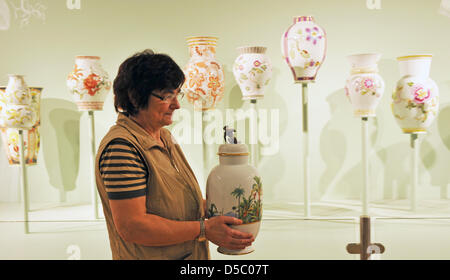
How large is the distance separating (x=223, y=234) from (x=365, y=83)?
81.6 inches

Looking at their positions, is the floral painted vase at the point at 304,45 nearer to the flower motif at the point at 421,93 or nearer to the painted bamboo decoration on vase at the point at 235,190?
the flower motif at the point at 421,93

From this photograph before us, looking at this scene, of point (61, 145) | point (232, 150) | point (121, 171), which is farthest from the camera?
point (61, 145)

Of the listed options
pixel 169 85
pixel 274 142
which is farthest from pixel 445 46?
pixel 169 85

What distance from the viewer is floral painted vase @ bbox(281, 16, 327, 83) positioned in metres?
2.69

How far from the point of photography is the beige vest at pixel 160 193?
96 centimetres

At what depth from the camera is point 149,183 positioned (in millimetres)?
959

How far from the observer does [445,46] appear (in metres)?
3.59

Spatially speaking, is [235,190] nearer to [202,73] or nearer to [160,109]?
[160,109]

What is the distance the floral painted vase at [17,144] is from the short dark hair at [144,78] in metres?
2.75

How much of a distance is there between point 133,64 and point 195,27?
→ 280 centimetres

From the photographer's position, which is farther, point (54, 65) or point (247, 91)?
point (54, 65)

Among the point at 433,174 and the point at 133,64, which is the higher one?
the point at 133,64

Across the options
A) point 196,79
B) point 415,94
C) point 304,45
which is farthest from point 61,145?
point 415,94
